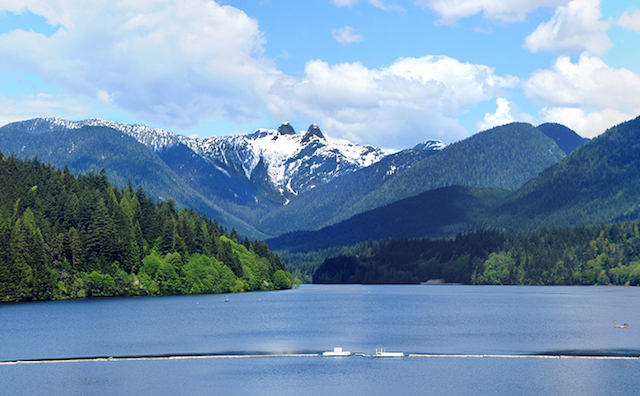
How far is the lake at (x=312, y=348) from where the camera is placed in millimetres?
82125

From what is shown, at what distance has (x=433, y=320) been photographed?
16100 cm

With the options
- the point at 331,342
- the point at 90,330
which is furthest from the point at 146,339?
the point at 331,342

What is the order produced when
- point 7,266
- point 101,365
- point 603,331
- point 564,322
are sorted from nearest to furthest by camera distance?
point 101,365
point 603,331
point 564,322
point 7,266

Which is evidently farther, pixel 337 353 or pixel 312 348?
pixel 312 348

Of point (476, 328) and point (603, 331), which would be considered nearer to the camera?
point (603, 331)

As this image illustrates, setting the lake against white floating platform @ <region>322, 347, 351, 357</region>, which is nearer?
the lake

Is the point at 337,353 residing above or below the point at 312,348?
above

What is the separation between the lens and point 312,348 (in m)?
113

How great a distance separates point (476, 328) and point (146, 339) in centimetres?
6077

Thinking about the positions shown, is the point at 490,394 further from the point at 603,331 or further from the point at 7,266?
the point at 7,266

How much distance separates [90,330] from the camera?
135 metres

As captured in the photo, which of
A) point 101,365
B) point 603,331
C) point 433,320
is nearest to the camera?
point 101,365

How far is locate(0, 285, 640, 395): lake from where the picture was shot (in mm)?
82125

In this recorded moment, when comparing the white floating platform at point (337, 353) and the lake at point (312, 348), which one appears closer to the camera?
the lake at point (312, 348)
